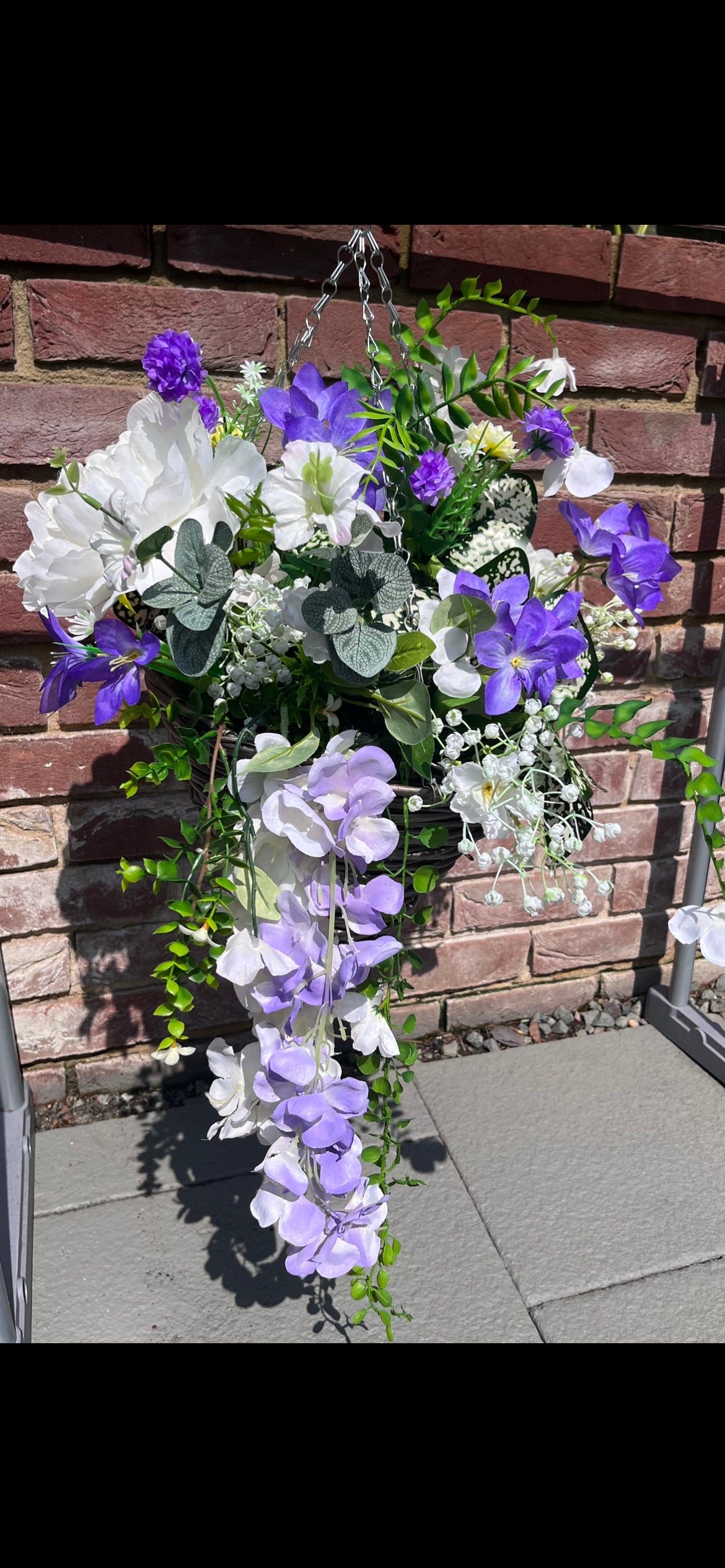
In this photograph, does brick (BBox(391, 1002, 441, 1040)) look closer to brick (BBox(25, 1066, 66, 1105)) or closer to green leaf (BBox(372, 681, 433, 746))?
brick (BBox(25, 1066, 66, 1105))

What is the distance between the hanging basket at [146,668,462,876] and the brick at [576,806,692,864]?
0.85 m

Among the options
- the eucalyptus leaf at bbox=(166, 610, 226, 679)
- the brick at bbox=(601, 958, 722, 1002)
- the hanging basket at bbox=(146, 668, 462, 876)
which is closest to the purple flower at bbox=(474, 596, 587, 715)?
the hanging basket at bbox=(146, 668, 462, 876)

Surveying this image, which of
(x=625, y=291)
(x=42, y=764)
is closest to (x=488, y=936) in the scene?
(x=42, y=764)

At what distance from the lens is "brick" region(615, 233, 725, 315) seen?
147 centimetres

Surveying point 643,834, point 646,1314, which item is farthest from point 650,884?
point 646,1314

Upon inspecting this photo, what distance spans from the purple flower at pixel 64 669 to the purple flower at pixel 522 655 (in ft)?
1.17

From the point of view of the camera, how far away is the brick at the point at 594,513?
1.52m

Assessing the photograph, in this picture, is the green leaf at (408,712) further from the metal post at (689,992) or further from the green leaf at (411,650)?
the metal post at (689,992)

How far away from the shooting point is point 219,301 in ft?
4.28

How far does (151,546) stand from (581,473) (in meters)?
0.46

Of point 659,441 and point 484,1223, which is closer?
point 484,1223

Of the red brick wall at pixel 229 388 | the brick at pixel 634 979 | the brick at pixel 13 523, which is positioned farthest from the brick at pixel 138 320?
the brick at pixel 634 979

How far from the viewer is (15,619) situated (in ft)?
4.37

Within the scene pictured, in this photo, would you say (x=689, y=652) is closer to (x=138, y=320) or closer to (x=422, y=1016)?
(x=422, y=1016)
